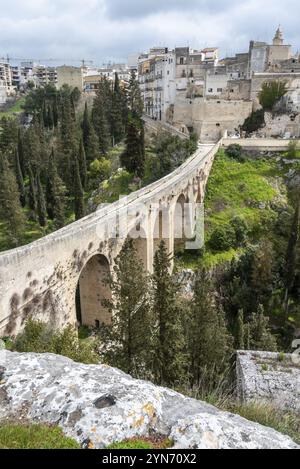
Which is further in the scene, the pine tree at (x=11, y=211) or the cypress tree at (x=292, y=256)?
the pine tree at (x=11, y=211)

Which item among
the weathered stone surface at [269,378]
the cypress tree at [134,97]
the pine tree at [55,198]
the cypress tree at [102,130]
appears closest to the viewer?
the weathered stone surface at [269,378]

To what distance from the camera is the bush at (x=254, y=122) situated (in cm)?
5178

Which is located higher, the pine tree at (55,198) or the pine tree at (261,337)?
the pine tree at (55,198)

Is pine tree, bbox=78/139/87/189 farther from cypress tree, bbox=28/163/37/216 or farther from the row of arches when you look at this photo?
the row of arches

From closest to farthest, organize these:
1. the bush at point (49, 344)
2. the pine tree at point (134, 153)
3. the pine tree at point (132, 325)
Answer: the bush at point (49, 344) → the pine tree at point (132, 325) → the pine tree at point (134, 153)

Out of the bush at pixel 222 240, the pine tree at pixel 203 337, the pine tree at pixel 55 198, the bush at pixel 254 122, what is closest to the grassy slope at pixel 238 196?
the bush at pixel 222 240

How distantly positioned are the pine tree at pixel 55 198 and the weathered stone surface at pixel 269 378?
93.4 feet

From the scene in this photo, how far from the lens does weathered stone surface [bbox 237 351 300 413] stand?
11195 mm

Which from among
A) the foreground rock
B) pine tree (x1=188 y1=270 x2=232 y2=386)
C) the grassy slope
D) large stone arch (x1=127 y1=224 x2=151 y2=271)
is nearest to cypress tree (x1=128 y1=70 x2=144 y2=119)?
the grassy slope

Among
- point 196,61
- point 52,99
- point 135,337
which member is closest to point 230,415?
point 135,337

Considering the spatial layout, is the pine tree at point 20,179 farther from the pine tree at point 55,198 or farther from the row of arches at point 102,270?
the row of arches at point 102,270

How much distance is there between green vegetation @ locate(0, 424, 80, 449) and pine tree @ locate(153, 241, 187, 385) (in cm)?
781

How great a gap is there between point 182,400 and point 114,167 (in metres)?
42.3

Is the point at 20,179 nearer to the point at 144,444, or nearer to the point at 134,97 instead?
the point at 134,97
